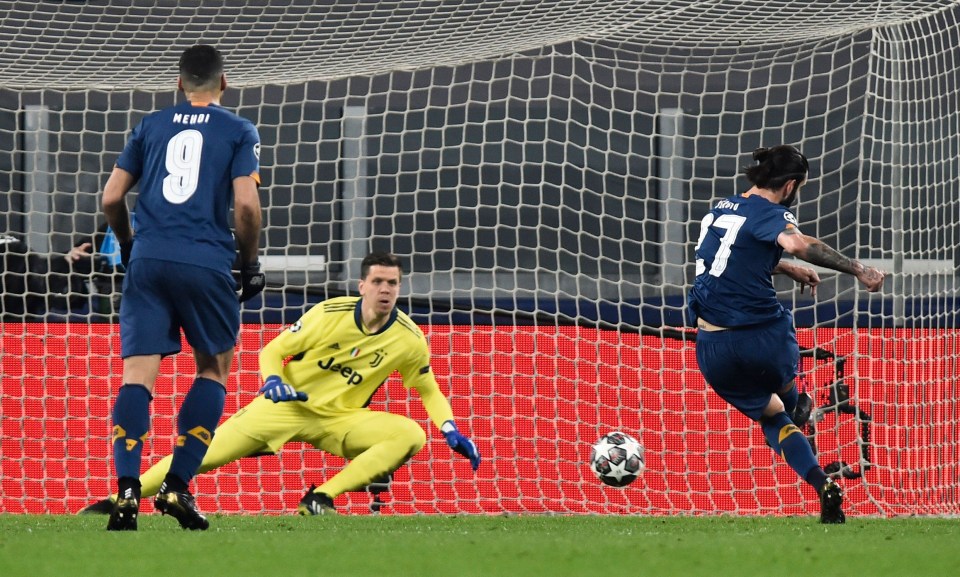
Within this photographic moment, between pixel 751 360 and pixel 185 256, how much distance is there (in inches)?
84.8

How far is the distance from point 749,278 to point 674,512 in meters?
1.81

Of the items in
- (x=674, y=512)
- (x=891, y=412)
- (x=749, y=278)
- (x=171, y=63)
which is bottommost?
(x=674, y=512)

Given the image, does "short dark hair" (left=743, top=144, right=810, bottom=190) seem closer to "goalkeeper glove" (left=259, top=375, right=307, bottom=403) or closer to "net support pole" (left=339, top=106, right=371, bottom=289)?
"goalkeeper glove" (left=259, top=375, right=307, bottom=403)

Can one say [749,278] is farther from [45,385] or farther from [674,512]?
[45,385]

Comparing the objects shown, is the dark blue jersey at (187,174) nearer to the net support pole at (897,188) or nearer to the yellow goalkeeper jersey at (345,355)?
the yellow goalkeeper jersey at (345,355)

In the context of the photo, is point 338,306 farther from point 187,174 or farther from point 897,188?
point 897,188

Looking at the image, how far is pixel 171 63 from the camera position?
284 inches

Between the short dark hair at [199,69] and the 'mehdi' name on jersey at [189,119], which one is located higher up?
the short dark hair at [199,69]

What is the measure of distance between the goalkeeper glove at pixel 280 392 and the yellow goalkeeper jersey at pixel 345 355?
0.94 m

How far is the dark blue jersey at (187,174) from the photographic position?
422 centimetres

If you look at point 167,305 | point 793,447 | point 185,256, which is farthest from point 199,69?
point 793,447

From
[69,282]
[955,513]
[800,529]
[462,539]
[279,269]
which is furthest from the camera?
[279,269]

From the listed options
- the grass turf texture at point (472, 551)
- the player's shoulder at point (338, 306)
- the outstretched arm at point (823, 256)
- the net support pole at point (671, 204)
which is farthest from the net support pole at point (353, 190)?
the outstretched arm at point (823, 256)

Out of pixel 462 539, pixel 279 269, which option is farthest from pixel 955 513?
pixel 279 269
